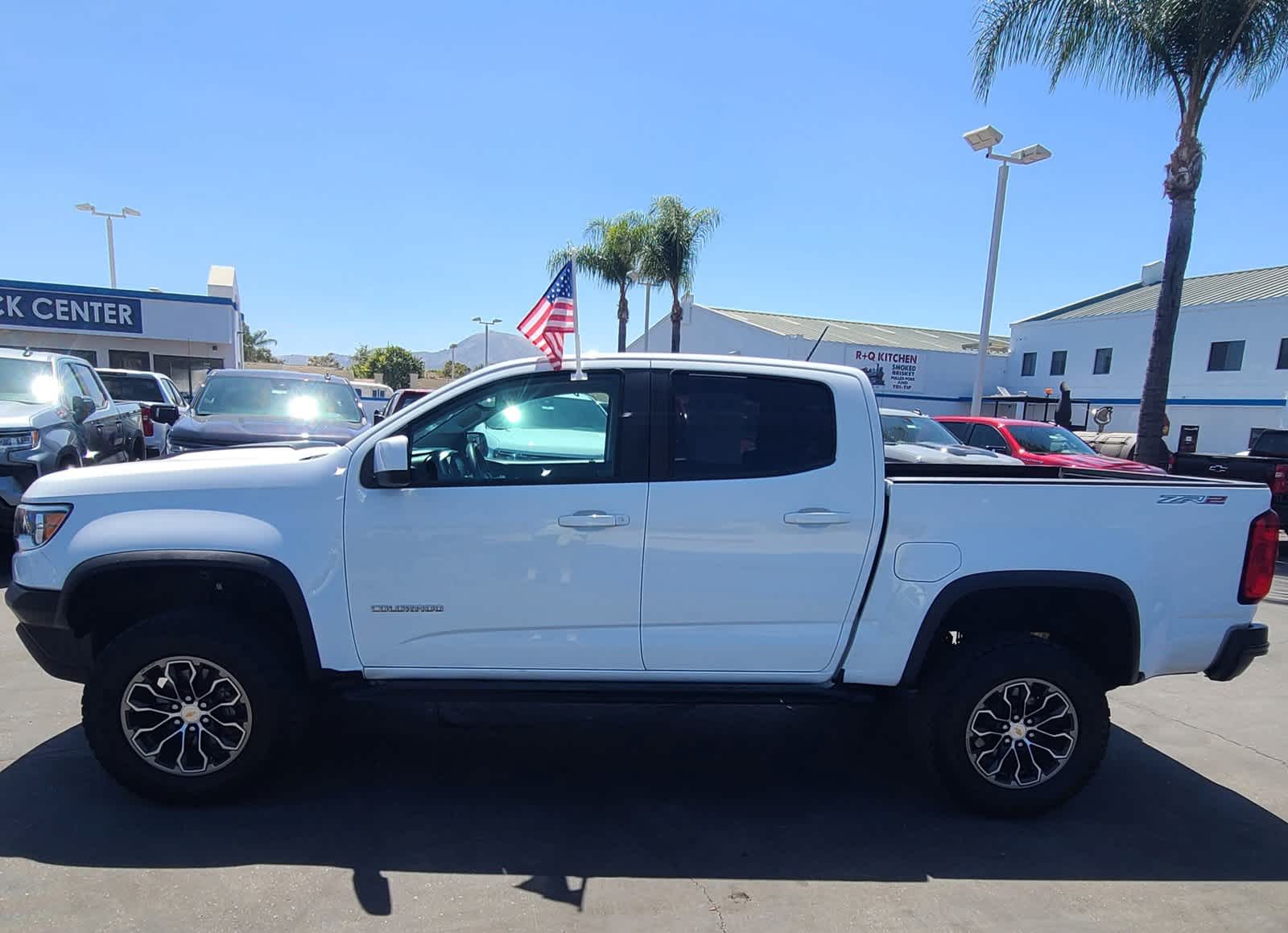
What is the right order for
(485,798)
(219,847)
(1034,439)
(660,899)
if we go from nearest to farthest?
(660,899) → (219,847) → (485,798) → (1034,439)

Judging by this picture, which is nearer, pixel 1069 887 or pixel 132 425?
pixel 1069 887

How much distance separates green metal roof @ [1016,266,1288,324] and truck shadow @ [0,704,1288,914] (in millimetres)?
29187

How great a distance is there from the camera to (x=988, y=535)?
3428 millimetres

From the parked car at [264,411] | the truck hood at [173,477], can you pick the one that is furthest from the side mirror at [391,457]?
the parked car at [264,411]

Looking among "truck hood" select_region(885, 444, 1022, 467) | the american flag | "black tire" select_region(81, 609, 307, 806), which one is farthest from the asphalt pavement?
"truck hood" select_region(885, 444, 1022, 467)

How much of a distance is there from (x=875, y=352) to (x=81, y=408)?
30.5 meters

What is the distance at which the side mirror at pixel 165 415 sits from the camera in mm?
8648

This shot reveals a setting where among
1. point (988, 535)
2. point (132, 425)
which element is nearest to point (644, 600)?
point (988, 535)

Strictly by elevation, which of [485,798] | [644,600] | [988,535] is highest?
[988,535]

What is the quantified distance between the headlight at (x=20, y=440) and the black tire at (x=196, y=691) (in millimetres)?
4579

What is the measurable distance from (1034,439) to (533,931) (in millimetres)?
11939

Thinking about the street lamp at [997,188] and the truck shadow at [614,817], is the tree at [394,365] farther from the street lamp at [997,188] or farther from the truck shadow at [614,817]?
the truck shadow at [614,817]

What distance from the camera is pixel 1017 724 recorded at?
357 centimetres

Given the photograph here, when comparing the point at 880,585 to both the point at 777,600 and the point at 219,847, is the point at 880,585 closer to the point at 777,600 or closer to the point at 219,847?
the point at 777,600
